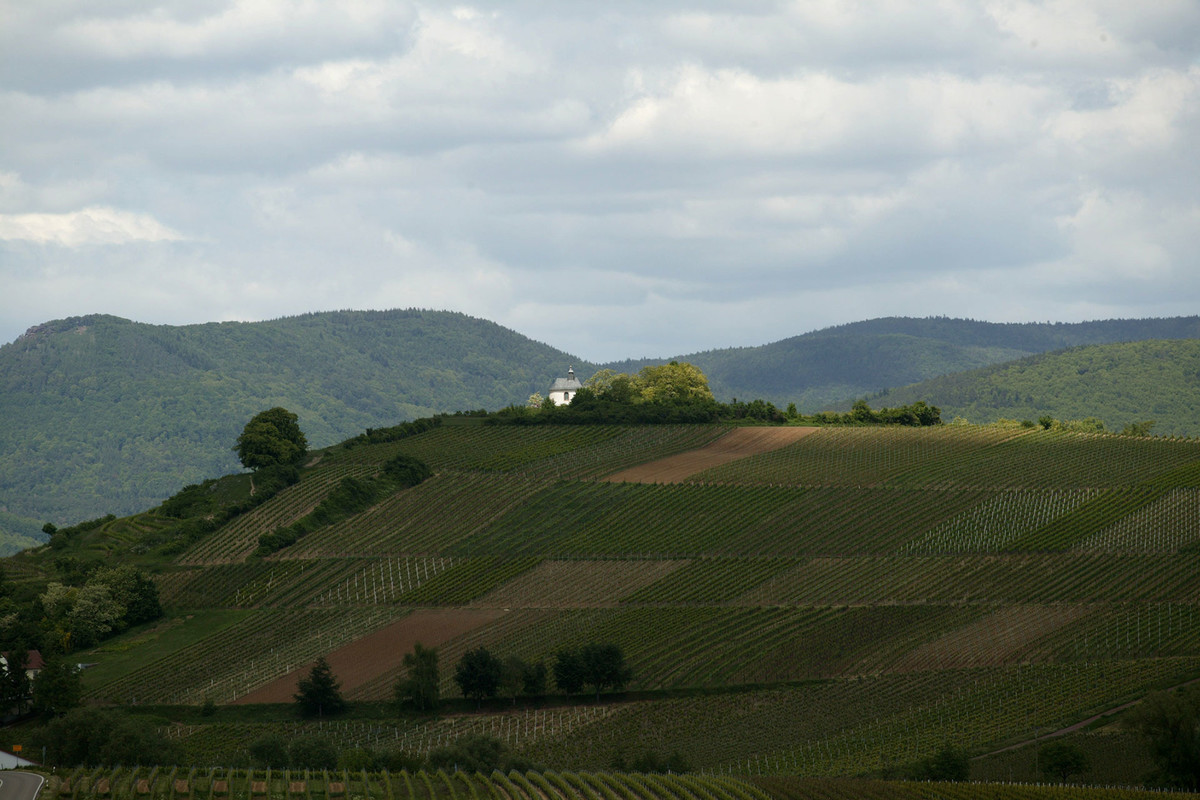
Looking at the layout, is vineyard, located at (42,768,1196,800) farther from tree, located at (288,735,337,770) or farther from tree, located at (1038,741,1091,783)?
tree, located at (288,735,337,770)

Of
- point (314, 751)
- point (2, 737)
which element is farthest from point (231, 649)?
point (314, 751)

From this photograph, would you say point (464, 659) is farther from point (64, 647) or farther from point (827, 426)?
point (827, 426)

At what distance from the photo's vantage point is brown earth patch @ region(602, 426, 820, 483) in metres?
108

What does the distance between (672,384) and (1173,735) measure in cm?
10324

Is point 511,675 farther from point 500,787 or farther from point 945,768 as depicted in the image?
point 945,768

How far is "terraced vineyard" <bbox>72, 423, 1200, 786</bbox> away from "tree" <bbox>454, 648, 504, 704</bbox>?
6.69 feet

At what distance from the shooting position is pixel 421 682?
71.4 metres

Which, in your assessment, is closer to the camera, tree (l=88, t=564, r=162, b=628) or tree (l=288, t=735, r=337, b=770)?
tree (l=288, t=735, r=337, b=770)

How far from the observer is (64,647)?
8531cm

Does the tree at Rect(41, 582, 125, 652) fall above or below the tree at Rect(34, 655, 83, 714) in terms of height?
above

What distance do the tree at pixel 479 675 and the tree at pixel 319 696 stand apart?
6718 mm

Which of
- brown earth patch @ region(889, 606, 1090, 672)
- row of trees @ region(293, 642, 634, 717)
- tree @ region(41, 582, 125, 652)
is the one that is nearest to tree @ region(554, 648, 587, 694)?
row of trees @ region(293, 642, 634, 717)

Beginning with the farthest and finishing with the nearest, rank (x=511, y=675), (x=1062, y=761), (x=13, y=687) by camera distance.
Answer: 1. (x=13, y=687)
2. (x=511, y=675)
3. (x=1062, y=761)

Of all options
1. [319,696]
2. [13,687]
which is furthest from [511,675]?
Result: [13,687]
